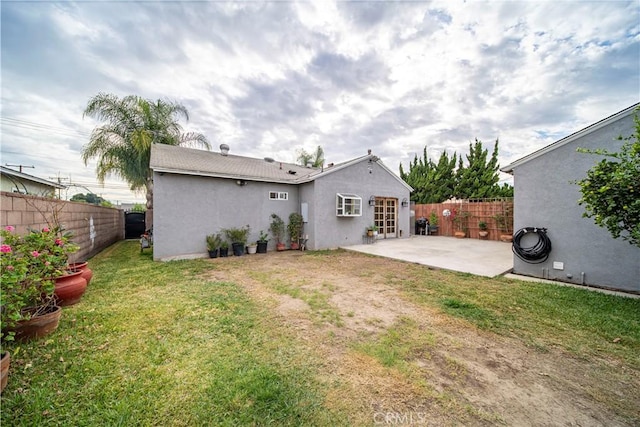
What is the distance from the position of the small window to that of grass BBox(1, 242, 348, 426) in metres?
6.80

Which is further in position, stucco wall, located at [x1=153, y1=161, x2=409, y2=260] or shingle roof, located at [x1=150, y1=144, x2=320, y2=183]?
shingle roof, located at [x1=150, y1=144, x2=320, y2=183]

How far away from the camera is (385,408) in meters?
1.80

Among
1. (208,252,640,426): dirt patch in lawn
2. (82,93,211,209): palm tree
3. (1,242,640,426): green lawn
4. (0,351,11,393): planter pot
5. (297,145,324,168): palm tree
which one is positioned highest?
(297,145,324,168): palm tree

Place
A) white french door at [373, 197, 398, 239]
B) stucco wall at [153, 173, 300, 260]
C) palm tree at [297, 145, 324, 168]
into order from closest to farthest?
stucco wall at [153, 173, 300, 260] → white french door at [373, 197, 398, 239] → palm tree at [297, 145, 324, 168]

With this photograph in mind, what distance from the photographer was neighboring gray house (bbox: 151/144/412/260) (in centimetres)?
759

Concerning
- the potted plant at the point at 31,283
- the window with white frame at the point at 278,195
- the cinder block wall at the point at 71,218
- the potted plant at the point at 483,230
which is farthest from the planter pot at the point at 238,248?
the potted plant at the point at 483,230

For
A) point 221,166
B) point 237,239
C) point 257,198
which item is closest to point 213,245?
Answer: point 237,239

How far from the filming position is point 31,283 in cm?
272

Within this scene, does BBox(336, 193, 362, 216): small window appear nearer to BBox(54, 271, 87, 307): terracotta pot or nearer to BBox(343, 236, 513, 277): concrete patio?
BBox(343, 236, 513, 277): concrete patio

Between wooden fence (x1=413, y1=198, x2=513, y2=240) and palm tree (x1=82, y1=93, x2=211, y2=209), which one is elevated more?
palm tree (x1=82, y1=93, x2=211, y2=209)

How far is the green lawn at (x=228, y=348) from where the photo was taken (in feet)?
5.86

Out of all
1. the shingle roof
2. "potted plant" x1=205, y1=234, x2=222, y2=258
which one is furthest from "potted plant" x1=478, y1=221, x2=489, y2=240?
"potted plant" x1=205, y1=234, x2=222, y2=258

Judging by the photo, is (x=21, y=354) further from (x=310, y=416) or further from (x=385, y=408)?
(x=385, y=408)

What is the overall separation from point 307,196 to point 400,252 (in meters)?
4.36
